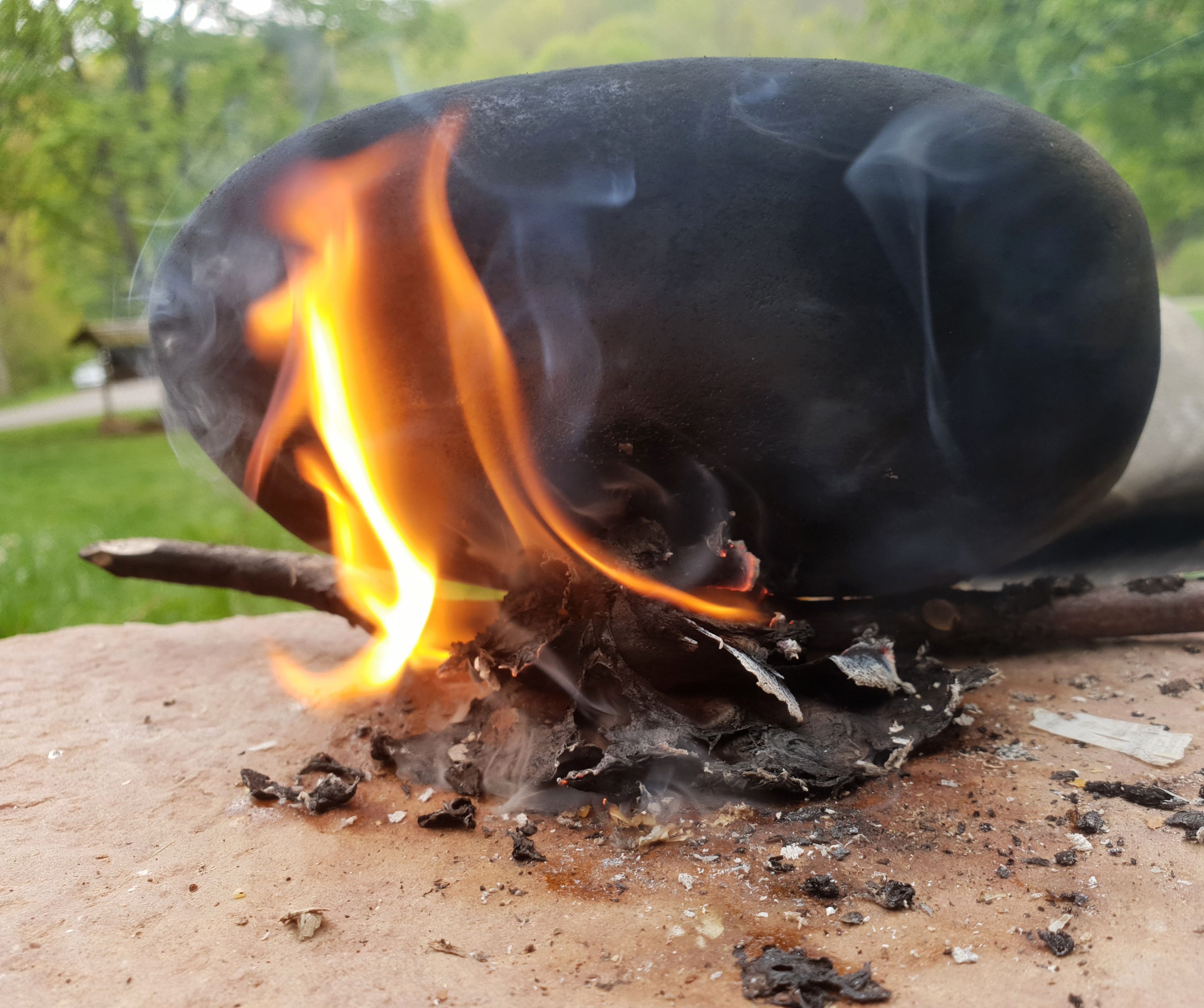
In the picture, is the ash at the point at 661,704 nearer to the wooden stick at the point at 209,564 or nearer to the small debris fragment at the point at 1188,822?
the small debris fragment at the point at 1188,822

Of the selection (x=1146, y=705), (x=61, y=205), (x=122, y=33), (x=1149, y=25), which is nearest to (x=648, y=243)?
(x=1146, y=705)

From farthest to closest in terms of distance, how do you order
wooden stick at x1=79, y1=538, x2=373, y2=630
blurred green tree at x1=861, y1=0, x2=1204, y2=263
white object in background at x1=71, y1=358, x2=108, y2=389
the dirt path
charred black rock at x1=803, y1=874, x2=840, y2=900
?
white object in background at x1=71, y1=358, x2=108, y2=389
the dirt path
blurred green tree at x1=861, y1=0, x2=1204, y2=263
wooden stick at x1=79, y1=538, x2=373, y2=630
charred black rock at x1=803, y1=874, x2=840, y2=900

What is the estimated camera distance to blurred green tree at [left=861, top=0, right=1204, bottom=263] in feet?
13.4

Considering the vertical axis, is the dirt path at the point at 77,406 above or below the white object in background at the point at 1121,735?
below

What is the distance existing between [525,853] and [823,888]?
20.1 inches

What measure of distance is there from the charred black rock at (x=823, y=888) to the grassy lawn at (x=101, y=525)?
188cm

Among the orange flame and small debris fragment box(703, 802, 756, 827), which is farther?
the orange flame

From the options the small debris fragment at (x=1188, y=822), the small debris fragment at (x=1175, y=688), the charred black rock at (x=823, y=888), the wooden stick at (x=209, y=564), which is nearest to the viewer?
the charred black rock at (x=823, y=888)

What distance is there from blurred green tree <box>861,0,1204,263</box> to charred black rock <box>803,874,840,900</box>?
3.45 metres

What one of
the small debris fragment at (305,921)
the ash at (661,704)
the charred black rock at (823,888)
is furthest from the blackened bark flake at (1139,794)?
the small debris fragment at (305,921)

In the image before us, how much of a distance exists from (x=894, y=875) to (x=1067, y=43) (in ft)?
14.8

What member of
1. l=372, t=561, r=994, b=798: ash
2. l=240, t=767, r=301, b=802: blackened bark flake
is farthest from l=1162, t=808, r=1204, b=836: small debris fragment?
l=240, t=767, r=301, b=802: blackened bark flake

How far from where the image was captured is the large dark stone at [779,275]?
1.75m

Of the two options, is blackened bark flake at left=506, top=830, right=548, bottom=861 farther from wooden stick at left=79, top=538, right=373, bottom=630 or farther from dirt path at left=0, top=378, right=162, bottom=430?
dirt path at left=0, top=378, right=162, bottom=430
